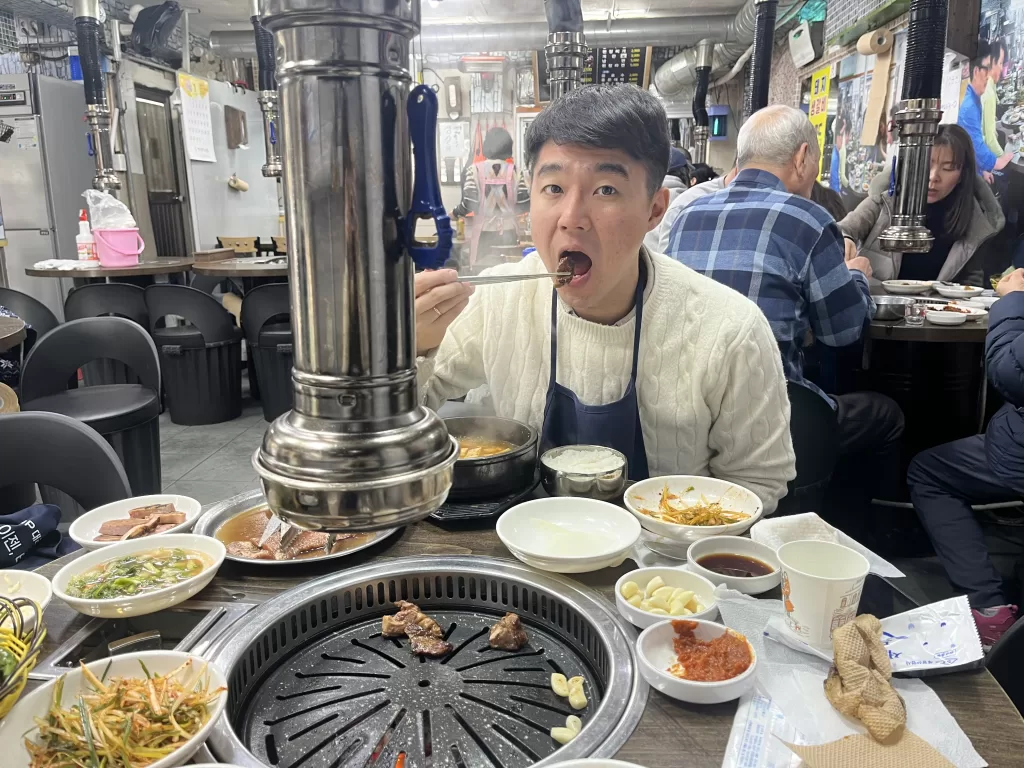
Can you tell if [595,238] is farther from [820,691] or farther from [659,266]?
[820,691]

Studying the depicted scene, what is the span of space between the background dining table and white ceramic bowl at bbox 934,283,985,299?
3.65 m

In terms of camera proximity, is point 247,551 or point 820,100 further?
point 820,100

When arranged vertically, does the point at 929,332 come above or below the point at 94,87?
below

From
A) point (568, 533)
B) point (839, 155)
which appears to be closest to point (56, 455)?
point (568, 533)

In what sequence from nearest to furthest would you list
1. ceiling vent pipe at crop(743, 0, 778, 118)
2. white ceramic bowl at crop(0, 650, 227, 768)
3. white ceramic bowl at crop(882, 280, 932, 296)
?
1. white ceramic bowl at crop(0, 650, 227, 768)
2. white ceramic bowl at crop(882, 280, 932, 296)
3. ceiling vent pipe at crop(743, 0, 778, 118)

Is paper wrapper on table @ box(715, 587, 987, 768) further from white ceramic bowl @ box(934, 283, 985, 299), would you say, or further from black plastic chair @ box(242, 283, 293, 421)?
black plastic chair @ box(242, 283, 293, 421)

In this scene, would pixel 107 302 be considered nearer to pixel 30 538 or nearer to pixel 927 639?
pixel 30 538

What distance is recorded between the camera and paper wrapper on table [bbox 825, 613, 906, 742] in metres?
0.91

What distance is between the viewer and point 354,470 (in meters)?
0.61

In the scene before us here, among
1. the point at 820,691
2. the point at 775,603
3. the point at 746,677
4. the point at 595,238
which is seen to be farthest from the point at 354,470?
the point at 595,238

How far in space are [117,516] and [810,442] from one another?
2185mm

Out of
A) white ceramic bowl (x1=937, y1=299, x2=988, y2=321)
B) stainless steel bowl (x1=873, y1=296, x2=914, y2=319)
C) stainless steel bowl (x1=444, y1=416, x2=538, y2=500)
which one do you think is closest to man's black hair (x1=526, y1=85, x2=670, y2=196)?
stainless steel bowl (x1=444, y1=416, x2=538, y2=500)

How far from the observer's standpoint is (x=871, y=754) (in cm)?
88

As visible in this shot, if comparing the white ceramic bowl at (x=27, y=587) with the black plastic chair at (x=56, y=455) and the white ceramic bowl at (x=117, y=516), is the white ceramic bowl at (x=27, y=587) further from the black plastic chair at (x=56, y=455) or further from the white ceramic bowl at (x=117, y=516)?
the black plastic chair at (x=56, y=455)
